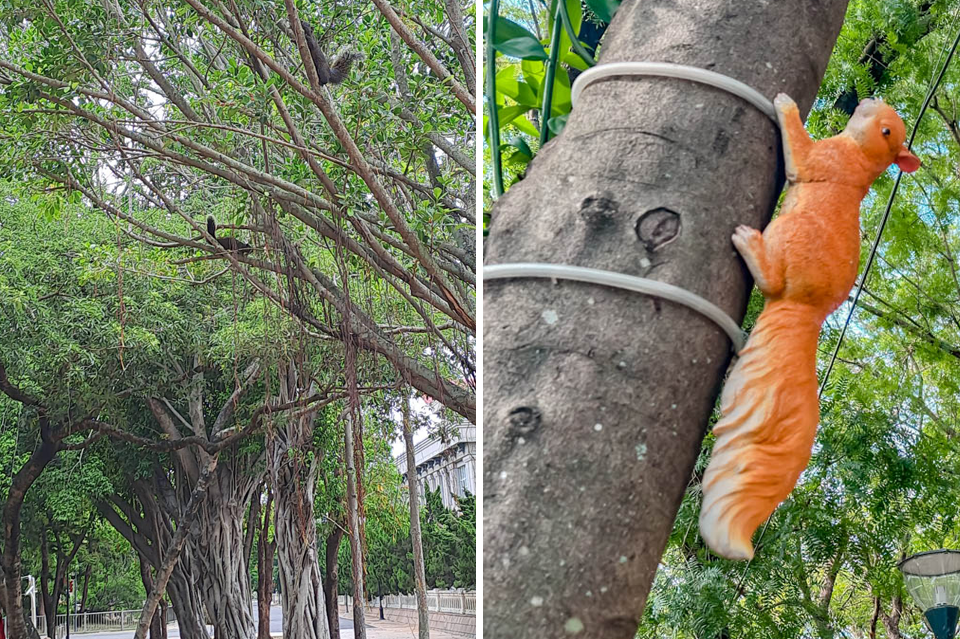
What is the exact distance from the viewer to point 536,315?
374 mm

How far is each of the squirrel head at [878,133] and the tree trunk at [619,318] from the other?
89mm

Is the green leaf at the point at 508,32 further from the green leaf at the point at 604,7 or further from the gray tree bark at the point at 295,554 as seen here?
the gray tree bark at the point at 295,554

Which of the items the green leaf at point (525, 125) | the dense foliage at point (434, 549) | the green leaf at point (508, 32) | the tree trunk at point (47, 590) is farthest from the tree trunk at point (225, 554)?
the green leaf at point (508, 32)

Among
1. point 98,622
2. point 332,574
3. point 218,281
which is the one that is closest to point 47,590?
point 98,622

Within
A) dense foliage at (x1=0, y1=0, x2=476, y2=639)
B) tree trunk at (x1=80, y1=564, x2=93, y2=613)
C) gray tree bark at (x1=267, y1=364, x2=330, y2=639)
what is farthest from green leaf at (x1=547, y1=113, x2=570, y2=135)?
tree trunk at (x1=80, y1=564, x2=93, y2=613)

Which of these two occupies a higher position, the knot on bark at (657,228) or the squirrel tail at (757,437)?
the knot on bark at (657,228)

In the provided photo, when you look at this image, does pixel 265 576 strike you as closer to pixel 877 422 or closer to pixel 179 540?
pixel 179 540

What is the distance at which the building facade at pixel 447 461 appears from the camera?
15.7 feet

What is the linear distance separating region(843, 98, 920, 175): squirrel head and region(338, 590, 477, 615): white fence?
4.75 meters

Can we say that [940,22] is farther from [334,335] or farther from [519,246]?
[519,246]

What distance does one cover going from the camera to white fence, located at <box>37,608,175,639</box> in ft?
24.2

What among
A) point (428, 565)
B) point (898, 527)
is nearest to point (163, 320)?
point (428, 565)

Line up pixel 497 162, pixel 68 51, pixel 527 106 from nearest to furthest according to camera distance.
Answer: pixel 497 162 → pixel 527 106 → pixel 68 51

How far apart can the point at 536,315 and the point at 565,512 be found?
8 centimetres
